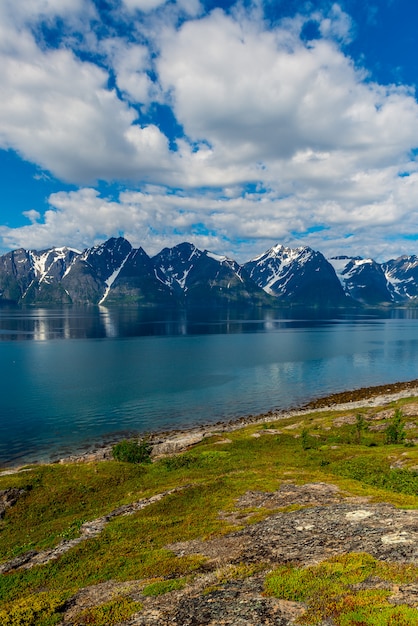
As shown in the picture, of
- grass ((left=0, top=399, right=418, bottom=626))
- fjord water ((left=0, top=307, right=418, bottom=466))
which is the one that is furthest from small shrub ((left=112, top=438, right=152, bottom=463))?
fjord water ((left=0, top=307, right=418, bottom=466))

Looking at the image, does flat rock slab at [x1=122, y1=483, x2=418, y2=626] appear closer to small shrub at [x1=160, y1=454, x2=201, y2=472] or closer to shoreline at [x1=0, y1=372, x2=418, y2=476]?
small shrub at [x1=160, y1=454, x2=201, y2=472]

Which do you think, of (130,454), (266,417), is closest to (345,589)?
(130,454)

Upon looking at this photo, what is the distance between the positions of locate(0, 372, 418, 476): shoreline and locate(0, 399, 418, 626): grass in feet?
24.3

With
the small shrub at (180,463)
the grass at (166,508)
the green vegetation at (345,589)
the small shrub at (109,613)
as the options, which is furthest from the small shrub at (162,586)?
the small shrub at (180,463)

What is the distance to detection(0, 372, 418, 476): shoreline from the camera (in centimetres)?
6362

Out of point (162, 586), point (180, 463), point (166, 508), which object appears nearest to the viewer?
point (162, 586)

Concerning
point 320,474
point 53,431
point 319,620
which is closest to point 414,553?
point 319,620

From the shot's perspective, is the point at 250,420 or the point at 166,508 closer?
the point at 166,508

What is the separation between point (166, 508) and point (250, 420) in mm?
60104

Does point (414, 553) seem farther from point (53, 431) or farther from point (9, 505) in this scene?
point (53, 431)

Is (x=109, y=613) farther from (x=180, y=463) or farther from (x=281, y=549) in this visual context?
(x=180, y=463)

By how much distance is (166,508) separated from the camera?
30875 mm

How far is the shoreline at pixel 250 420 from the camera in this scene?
2505 inches

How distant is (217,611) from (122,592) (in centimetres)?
Result: 532
